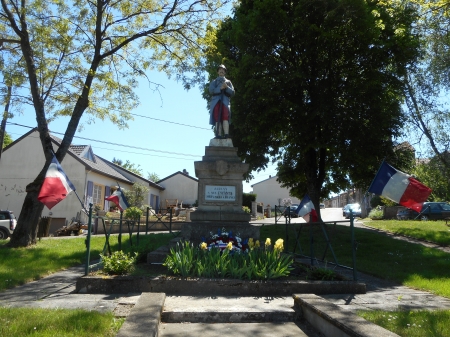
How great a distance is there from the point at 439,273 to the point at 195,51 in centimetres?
1112

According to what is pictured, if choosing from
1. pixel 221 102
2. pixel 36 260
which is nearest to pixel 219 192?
pixel 221 102

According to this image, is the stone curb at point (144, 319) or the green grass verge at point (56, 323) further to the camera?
the green grass verge at point (56, 323)

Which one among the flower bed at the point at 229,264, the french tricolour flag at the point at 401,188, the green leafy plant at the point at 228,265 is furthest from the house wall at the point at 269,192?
the green leafy plant at the point at 228,265

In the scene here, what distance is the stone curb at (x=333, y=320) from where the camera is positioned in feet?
13.9

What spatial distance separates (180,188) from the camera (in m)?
53.2

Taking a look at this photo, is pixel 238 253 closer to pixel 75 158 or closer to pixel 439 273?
pixel 439 273

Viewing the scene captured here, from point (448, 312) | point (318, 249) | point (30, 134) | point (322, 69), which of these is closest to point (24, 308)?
point (448, 312)

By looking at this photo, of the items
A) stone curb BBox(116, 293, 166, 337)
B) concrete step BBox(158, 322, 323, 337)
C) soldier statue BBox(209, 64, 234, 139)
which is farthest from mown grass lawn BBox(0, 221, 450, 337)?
soldier statue BBox(209, 64, 234, 139)

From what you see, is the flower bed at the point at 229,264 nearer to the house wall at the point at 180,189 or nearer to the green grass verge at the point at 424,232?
the green grass verge at the point at 424,232

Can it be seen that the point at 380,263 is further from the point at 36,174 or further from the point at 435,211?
the point at 36,174

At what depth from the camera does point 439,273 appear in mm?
10539

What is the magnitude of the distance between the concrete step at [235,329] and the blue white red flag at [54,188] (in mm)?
4958

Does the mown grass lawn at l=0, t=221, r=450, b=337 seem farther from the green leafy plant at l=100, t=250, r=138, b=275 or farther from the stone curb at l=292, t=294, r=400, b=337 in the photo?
the green leafy plant at l=100, t=250, r=138, b=275

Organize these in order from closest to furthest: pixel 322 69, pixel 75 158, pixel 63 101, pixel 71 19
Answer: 1. pixel 71 19
2. pixel 63 101
3. pixel 322 69
4. pixel 75 158
